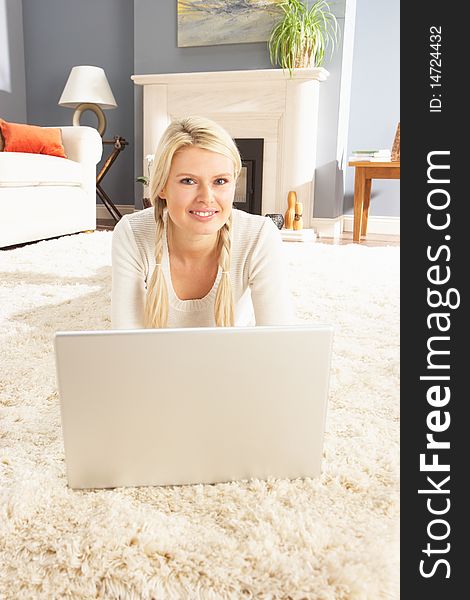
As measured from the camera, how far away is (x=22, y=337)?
1.64 metres

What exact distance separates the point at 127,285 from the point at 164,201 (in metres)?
0.19

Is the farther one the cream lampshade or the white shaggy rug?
the cream lampshade

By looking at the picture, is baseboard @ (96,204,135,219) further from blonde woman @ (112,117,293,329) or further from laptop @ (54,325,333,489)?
laptop @ (54,325,333,489)

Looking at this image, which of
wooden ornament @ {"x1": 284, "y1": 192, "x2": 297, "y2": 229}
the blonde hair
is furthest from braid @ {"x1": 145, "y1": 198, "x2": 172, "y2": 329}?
wooden ornament @ {"x1": 284, "y1": 192, "x2": 297, "y2": 229}

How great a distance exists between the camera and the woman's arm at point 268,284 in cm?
118

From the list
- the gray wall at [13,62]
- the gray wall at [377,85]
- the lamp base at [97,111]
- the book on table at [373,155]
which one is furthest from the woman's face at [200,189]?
the gray wall at [13,62]

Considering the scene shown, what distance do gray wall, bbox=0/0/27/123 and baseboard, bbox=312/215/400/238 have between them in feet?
10.2

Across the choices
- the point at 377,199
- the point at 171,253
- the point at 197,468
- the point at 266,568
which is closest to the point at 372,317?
the point at 171,253

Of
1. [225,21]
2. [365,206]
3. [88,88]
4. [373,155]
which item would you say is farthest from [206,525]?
[88,88]

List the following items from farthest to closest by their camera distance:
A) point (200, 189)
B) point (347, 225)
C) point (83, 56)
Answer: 1. point (83, 56)
2. point (347, 225)
3. point (200, 189)

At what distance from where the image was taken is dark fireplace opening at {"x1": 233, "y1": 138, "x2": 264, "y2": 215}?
4.64 metres

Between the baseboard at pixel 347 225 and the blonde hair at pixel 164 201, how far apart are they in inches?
138

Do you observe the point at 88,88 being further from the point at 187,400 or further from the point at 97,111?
the point at 187,400

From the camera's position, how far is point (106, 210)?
560 cm
